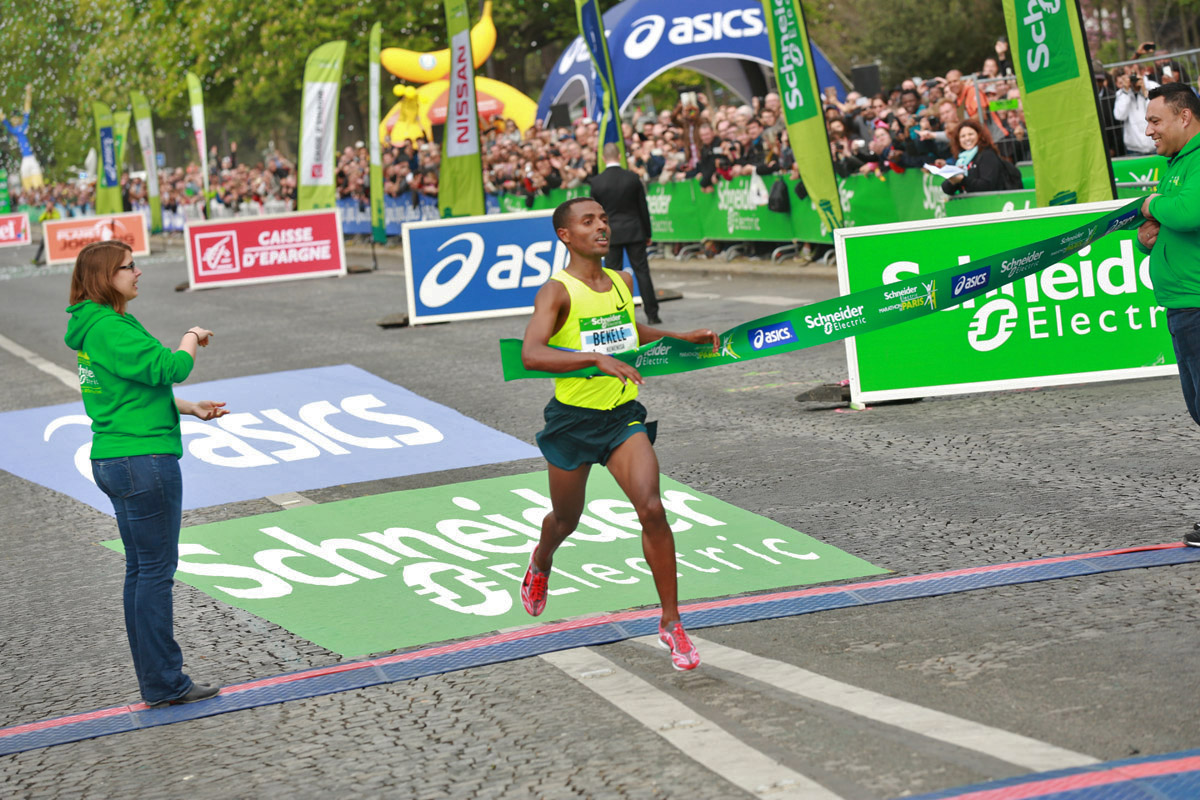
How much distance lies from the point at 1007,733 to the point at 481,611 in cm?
269

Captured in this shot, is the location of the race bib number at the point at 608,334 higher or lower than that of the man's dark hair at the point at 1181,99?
lower

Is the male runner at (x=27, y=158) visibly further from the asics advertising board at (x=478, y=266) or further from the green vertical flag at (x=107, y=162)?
the asics advertising board at (x=478, y=266)

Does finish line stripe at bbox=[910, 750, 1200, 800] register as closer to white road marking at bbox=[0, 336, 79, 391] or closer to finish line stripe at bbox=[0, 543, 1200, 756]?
finish line stripe at bbox=[0, 543, 1200, 756]

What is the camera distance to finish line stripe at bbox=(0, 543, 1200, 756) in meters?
5.40

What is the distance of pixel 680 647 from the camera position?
210 inches

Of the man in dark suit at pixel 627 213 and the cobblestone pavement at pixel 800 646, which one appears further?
the man in dark suit at pixel 627 213

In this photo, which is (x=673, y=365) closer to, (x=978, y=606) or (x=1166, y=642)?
(x=978, y=606)

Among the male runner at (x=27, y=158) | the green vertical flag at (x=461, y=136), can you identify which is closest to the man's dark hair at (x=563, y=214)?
the green vertical flag at (x=461, y=136)

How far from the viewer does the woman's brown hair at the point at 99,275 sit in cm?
552

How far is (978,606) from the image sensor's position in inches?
232

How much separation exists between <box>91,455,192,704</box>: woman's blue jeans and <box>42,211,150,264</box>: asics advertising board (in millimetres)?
36448

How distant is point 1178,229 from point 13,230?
58178 mm

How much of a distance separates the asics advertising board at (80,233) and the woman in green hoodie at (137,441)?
1430 inches

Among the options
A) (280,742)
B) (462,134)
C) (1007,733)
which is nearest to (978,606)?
(1007,733)
